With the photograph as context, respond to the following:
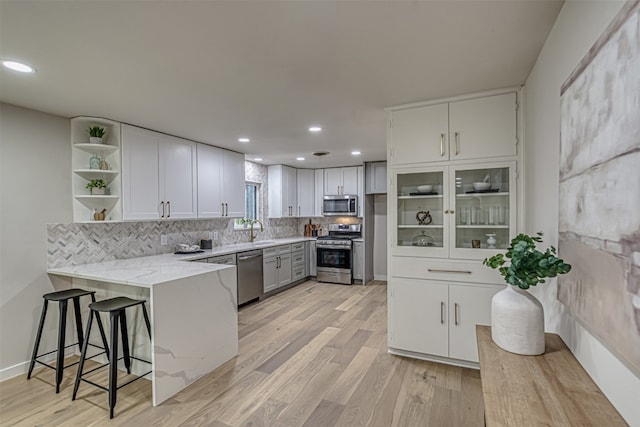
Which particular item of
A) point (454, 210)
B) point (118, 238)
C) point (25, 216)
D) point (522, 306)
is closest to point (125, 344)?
point (118, 238)

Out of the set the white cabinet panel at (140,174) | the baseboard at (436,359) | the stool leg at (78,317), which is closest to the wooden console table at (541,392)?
the baseboard at (436,359)

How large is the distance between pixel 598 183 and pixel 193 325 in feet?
9.17

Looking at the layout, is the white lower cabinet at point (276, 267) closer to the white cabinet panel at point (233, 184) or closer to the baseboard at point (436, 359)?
the white cabinet panel at point (233, 184)

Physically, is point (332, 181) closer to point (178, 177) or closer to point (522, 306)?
point (178, 177)

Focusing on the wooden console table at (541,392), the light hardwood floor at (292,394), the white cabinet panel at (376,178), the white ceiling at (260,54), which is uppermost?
the white ceiling at (260,54)

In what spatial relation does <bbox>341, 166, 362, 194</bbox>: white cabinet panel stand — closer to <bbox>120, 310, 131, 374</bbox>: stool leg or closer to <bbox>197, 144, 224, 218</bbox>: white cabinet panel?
<bbox>197, 144, 224, 218</bbox>: white cabinet panel

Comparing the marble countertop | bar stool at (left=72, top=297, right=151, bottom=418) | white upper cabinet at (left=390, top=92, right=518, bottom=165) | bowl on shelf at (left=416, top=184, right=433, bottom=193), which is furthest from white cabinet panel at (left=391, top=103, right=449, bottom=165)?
bar stool at (left=72, top=297, right=151, bottom=418)

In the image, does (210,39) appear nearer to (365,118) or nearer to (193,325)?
(365,118)

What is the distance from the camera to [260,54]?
6.17 ft

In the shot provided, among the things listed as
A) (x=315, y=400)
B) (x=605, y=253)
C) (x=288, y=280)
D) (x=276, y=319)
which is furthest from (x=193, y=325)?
(x=288, y=280)

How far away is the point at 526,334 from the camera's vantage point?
1.33 metres

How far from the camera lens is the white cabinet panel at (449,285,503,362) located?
103 inches

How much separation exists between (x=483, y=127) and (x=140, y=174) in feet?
11.6

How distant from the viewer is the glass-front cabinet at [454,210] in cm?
263
